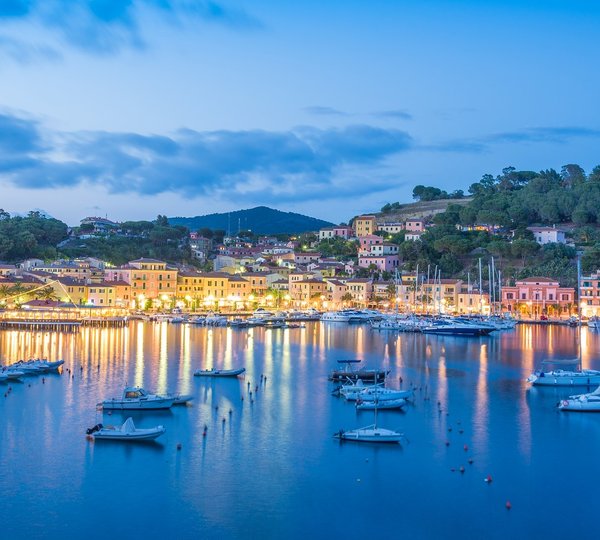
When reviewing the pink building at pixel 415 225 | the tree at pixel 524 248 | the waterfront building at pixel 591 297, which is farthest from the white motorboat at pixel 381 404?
the pink building at pixel 415 225

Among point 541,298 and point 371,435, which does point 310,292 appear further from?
point 371,435

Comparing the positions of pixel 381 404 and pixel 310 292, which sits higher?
pixel 310 292

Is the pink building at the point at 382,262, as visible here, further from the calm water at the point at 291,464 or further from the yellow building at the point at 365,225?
the calm water at the point at 291,464

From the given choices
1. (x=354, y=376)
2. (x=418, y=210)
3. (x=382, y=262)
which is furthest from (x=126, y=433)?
(x=418, y=210)

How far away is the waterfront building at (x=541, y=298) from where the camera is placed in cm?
5738

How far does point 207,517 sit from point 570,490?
7.42 meters

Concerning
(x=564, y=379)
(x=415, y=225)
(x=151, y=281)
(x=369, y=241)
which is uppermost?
(x=415, y=225)

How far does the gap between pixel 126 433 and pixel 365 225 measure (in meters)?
67.8

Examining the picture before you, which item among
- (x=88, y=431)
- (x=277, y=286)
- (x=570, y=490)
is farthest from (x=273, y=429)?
(x=277, y=286)

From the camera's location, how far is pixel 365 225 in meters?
84.5

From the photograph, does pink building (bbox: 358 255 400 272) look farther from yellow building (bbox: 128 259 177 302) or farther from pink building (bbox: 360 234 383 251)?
yellow building (bbox: 128 259 177 302)

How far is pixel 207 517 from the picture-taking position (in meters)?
13.8

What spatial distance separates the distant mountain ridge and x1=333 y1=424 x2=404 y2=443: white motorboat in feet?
494

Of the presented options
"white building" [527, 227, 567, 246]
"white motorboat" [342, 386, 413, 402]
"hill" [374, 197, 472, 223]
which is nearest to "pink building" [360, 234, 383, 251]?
"white building" [527, 227, 567, 246]
